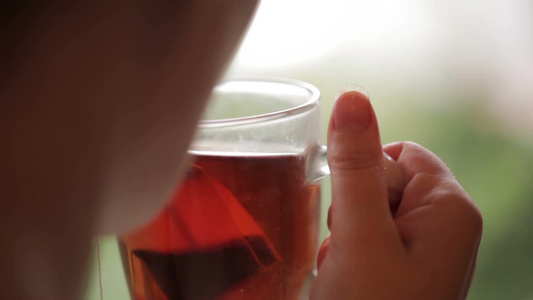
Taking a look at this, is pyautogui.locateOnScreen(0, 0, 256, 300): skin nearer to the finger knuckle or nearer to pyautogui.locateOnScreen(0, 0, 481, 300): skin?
pyautogui.locateOnScreen(0, 0, 481, 300): skin

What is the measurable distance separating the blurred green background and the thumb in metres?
0.43

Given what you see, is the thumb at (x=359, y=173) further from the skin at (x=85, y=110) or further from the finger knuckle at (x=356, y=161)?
the skin at (x=85, y=110)

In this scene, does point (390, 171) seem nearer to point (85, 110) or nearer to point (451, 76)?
point (85, 110)

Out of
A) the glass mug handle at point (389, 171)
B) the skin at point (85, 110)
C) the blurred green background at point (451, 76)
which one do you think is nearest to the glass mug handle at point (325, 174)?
the glass mug handle at point (389, 171)

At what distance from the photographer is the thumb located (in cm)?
45

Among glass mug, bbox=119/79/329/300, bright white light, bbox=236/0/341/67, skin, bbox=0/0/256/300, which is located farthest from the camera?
bright white light, bbox=236/0/341/67

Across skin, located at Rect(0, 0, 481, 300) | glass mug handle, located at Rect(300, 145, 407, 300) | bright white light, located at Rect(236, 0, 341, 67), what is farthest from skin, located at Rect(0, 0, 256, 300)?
bright white light, located at Rect(236, 0, 341, 67)

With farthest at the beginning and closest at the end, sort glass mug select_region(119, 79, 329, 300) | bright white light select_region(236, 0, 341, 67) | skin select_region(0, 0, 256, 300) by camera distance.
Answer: bright white light select_region(236, 0, 341, 67)
glass mug select_region(119, 79, 329, 300)
skin select_region(0, 0, 256, 300)

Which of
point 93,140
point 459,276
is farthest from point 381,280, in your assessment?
point 93,140

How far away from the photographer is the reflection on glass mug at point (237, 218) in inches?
16.5

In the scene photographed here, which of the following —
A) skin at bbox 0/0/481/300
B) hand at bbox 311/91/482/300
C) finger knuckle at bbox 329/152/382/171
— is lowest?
hand at bbox 311/91/482/300

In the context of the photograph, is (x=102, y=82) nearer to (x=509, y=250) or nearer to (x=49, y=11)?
(x=49, y=11)

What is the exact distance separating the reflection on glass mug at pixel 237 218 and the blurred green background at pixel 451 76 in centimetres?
44

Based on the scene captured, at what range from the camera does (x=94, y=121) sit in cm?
31
